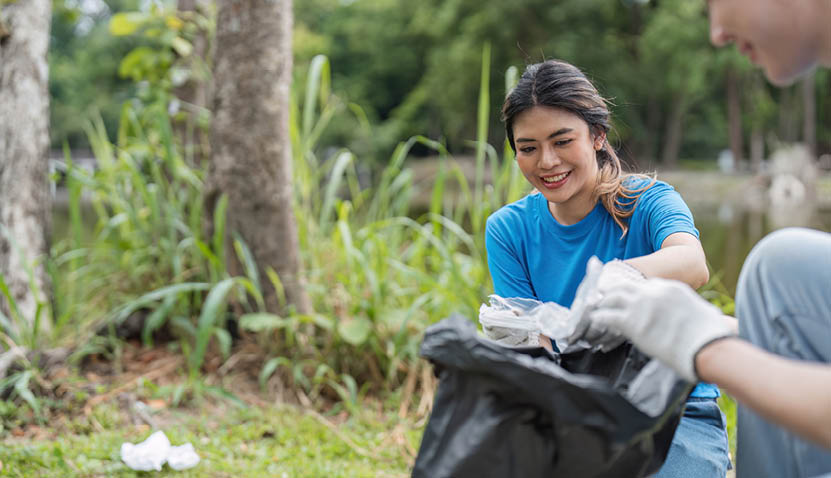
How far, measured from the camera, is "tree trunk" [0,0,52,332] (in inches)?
110

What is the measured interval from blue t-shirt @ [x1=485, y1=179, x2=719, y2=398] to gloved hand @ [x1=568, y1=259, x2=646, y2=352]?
40cm

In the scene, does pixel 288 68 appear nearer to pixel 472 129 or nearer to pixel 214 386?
pixel 214 386

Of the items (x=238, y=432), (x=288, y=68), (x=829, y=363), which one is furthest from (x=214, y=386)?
A: (x=829, y=363)

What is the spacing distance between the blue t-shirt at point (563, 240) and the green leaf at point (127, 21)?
96.1 inches

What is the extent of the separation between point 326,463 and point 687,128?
1227 inches

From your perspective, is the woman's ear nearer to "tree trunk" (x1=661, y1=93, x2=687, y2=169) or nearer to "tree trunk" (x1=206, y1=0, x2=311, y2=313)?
"tree trunk" (x1=206, y1=0, x2=311, y2=313)

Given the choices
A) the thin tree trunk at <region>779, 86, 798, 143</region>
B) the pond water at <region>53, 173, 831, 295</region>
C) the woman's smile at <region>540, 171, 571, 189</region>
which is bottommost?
the pond water at <region>53, 173, 831, 295</region>

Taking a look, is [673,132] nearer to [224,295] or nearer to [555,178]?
[224,295]

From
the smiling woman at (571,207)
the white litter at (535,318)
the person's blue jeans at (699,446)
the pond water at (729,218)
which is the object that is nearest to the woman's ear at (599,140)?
the smiling woman at (571,207)

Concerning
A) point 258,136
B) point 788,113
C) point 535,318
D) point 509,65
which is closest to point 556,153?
point 535,318

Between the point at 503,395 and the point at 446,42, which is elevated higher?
the point at 446,42

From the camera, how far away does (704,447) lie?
140 centimetres

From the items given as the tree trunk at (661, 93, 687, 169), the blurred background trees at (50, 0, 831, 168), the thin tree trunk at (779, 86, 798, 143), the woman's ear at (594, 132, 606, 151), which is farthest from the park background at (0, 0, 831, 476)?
the thin tree trunk at (779, 86, 798, 143)

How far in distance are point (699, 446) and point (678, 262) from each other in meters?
0.35
